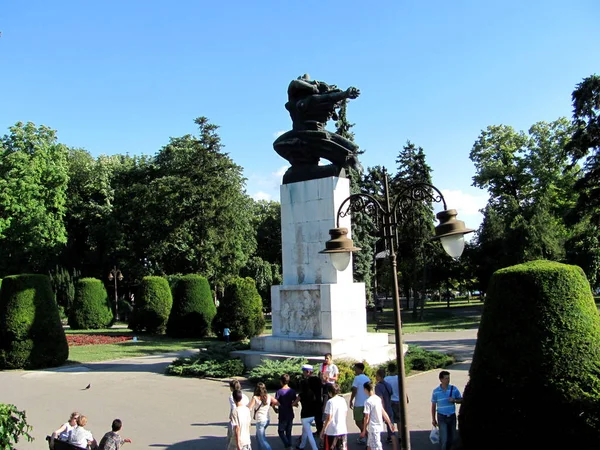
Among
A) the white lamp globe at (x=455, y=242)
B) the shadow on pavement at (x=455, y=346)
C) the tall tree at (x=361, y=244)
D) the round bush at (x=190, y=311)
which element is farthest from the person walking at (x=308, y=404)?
the tall tree at (x=361, y=244)

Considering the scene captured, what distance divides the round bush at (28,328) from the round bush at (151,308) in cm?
1198

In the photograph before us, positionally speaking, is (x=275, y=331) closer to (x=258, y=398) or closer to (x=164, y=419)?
(x=164, y=419)

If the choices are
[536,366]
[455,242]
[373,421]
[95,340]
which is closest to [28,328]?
[95,340]

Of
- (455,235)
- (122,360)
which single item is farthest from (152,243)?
(455,235)

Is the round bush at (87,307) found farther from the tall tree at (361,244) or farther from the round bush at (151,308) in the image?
the tall tree at (361,244)

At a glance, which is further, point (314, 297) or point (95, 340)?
point (95, 340)

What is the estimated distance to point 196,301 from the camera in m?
28.6

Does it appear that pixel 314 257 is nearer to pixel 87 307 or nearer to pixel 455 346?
pixel 455 346

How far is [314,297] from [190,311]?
49.1ft

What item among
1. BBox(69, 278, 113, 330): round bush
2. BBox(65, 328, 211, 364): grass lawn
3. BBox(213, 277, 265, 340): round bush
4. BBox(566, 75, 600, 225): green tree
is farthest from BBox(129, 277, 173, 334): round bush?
BBox(566, 75, 600, 225): green tree

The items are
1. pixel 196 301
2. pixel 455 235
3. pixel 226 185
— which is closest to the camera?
pixel 455 235

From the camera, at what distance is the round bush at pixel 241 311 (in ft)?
83.8

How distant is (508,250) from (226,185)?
845 inches

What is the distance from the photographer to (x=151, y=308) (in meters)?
31.0
